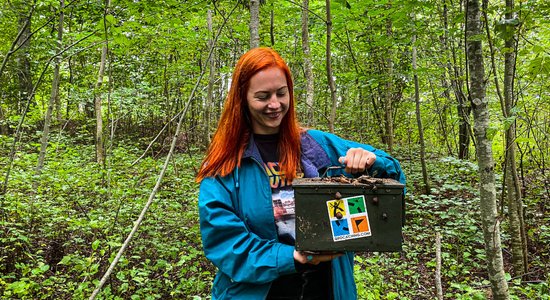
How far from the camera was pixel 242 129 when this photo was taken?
163 cm

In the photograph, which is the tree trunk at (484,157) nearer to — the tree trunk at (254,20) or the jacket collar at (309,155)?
the jacket collar at (309,155)

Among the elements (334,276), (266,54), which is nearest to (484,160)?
(334,276)

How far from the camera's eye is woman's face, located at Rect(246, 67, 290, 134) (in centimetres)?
151

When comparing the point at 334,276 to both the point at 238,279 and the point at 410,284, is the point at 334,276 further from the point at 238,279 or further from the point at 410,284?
the point at 410,284

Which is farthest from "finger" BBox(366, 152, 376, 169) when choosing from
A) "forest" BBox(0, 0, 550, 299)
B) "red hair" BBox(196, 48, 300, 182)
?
"forest" BBox(0, 0, 550, 299)

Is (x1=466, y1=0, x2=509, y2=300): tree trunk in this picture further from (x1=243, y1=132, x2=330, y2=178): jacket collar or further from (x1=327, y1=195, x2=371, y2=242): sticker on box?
(x1=327, y1=195, x2=371, y2=242): sticker on box

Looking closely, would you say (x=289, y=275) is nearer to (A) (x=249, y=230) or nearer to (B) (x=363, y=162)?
(A) (x=249, y=230)

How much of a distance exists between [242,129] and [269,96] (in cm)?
22

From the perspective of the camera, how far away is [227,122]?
1641 mm

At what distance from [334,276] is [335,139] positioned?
25.0 inches

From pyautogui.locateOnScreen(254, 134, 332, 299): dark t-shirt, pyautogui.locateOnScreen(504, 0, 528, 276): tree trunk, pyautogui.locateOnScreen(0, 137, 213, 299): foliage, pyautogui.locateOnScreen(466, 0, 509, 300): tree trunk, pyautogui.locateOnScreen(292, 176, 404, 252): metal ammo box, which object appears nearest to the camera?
pyautogui.locateOnScreen(292, 176, 404, 252): metal ammo box

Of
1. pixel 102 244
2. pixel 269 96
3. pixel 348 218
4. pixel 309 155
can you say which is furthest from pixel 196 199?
pixel 348 218

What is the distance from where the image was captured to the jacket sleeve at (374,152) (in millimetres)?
1544

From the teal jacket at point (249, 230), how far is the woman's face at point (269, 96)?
0.16 m
